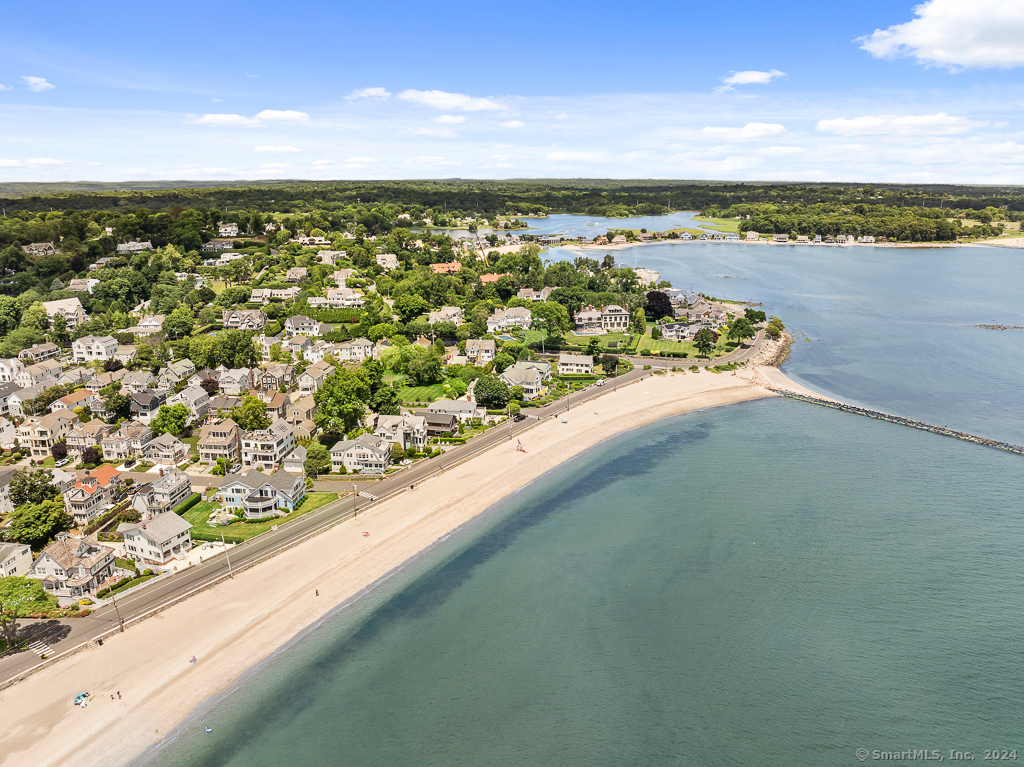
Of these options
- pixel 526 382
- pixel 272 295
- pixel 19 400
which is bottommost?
pixel 19 400

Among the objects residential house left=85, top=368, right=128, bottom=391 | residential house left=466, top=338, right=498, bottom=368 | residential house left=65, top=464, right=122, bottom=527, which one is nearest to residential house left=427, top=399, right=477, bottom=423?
residential house left=466, top=338, right=498, bottom=368

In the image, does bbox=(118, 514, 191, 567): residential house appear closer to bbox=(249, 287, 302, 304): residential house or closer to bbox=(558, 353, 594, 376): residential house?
bbox=(558, 353, 594, 376): residential house

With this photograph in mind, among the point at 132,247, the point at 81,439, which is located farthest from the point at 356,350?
the point at 132,247

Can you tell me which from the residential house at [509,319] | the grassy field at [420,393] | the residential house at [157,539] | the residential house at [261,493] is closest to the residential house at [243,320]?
the grassy field at [420,393]

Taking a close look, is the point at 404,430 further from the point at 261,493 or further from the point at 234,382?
the point at 234,382

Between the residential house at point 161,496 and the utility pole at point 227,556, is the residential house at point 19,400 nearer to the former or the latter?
the residential house at point 161,496
